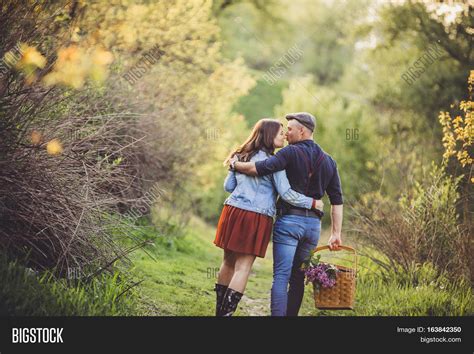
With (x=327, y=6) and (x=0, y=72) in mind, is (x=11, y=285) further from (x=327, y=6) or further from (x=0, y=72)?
(x=327, y=6)

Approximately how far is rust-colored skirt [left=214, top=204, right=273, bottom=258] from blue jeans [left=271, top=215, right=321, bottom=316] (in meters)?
0.11

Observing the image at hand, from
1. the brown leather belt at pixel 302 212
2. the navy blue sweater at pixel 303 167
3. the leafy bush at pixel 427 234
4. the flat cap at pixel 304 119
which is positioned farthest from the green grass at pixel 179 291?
the flat cap at pixel 304 119

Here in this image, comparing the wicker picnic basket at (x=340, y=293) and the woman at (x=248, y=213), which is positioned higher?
the woman at (x=248, y=213)

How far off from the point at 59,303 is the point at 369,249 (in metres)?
4.95

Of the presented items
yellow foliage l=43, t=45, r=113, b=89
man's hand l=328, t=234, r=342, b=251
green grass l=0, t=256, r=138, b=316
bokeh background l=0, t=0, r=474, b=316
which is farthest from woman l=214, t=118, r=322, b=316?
yellow foliage l=43, t=45, r=113, b=89

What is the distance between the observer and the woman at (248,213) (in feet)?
18.1

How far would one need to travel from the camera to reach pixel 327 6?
36188 mm

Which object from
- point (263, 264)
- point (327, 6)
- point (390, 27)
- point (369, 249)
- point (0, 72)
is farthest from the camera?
point (327, 6)

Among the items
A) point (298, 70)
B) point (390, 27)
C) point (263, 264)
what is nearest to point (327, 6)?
point (298, 70)

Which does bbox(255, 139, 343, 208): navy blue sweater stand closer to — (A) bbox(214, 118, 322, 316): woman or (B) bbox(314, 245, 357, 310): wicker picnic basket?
(A) bbox(214, 118, 322, 316): woman

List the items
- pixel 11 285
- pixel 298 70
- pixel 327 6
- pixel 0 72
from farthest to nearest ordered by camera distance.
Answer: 1. pixel 298 70
2. pixel 327 6
3. pixel 0 72
4. pixel 11 285

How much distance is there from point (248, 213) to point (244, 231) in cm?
16

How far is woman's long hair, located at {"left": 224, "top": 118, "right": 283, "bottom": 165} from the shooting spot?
5.73 meters

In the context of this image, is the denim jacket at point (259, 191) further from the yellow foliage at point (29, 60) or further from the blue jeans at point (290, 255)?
the yellow foliage at point (29, 60)
